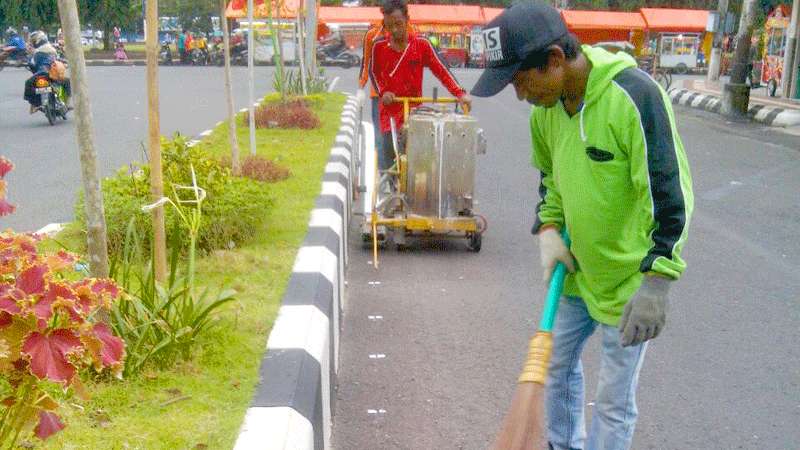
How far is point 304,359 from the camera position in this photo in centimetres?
353

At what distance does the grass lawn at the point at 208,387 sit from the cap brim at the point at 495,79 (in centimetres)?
125

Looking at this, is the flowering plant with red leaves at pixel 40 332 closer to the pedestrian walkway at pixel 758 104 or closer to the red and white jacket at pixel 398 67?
the red and white jacket at pixel 398 67

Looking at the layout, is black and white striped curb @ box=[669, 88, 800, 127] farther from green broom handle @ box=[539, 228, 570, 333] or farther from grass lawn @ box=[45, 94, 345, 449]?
green broom handle @ box=[539, 228, 570, 333]

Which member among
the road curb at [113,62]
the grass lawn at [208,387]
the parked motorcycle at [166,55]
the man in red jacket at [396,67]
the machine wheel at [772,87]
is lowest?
the road curb at [113,62]

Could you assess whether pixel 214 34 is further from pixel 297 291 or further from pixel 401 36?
A: pixel 297 291

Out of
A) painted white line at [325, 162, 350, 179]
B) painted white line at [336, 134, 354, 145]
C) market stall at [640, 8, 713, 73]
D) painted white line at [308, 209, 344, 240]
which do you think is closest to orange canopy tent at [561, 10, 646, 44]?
market stall at [640, 8, 713, 73]

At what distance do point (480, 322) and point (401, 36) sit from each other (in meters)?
2.71

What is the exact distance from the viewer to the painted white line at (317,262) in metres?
4.85

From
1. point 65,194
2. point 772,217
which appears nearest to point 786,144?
point 772,217

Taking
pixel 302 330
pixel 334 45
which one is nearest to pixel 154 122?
pixel 302 330

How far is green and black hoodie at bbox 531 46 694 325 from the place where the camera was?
102 inches

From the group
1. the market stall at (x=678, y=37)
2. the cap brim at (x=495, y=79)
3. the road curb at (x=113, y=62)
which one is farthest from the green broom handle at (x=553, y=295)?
the market stall at (x=678, y=37)

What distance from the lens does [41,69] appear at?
15.4 m

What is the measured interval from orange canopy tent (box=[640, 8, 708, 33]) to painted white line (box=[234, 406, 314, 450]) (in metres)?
47.5
